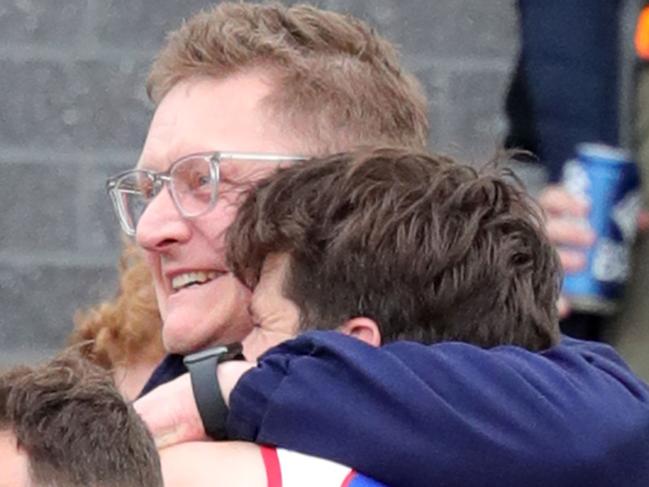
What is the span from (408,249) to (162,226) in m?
0.52

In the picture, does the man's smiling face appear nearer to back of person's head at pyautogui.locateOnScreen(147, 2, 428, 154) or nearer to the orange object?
back of person's head at pyautogui.locateOnScreen(147, 2, 428, 154)

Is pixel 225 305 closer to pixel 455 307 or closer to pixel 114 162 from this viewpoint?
pixel 455 307

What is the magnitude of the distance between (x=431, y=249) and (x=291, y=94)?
0.51 m

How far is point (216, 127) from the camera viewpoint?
2.57 meters

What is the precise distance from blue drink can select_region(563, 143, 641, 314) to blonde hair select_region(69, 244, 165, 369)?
2.20 feet

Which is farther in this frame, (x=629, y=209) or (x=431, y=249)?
(x=629, y=209)

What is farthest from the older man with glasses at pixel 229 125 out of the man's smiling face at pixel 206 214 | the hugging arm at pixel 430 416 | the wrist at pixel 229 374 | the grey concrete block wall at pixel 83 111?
the grey concrete block wall at pixel 83 111

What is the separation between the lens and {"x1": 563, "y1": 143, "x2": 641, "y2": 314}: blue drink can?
9.76ft

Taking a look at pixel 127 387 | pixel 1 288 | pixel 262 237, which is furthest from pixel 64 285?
pixel 262 237

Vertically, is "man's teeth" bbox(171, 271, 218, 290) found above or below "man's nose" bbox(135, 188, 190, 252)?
below

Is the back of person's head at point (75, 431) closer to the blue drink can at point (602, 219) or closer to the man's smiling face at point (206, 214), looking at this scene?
the man's smiling face at point (206, 214)

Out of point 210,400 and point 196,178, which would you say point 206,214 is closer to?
point 196,178

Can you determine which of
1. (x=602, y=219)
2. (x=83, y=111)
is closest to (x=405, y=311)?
(x=602, y=219)

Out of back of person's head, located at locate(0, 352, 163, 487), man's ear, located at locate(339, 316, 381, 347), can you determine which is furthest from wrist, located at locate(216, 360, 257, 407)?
back of person's head, located at locate(0, 352, 163, 487)
